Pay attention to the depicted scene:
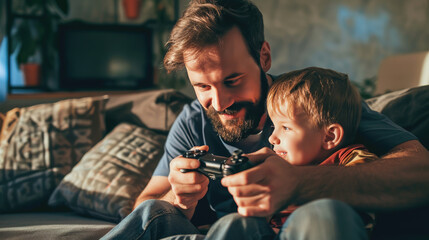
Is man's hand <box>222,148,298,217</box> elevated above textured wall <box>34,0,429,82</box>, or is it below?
below

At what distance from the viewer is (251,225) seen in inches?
33.0

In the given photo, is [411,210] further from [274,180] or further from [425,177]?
[274,180]

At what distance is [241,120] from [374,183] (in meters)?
0.47

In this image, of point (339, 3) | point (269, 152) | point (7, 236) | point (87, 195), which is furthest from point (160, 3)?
point (269, 152)

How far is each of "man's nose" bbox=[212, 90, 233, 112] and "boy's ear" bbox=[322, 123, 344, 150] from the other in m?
0.29

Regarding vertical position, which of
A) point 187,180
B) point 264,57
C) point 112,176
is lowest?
point 112,176

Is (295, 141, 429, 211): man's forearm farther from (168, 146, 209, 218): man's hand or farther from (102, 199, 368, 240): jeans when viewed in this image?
(168, 146, 209, 218): man's hand

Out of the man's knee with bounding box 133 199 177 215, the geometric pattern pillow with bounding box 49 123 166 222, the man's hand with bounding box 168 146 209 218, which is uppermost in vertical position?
the man's hand with bounding box 168 146 209 218

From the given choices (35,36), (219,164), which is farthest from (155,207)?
(35,36)

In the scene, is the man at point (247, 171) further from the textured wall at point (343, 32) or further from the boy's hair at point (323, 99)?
the textured wall at point (343, 32)

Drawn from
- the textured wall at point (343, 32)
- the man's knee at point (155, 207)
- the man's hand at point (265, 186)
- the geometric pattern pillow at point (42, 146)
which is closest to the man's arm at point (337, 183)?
the man's hand at point (265, 186)

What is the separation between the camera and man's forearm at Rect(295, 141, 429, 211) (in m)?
0.86

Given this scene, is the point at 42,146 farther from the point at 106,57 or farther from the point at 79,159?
the point at 106,57

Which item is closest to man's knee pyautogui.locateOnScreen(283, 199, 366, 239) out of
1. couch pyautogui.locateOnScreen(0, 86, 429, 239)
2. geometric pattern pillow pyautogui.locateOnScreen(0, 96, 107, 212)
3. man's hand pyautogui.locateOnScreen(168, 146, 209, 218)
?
man's hand pyautogui.locateOnScreen(168, 146, 209, 218)
